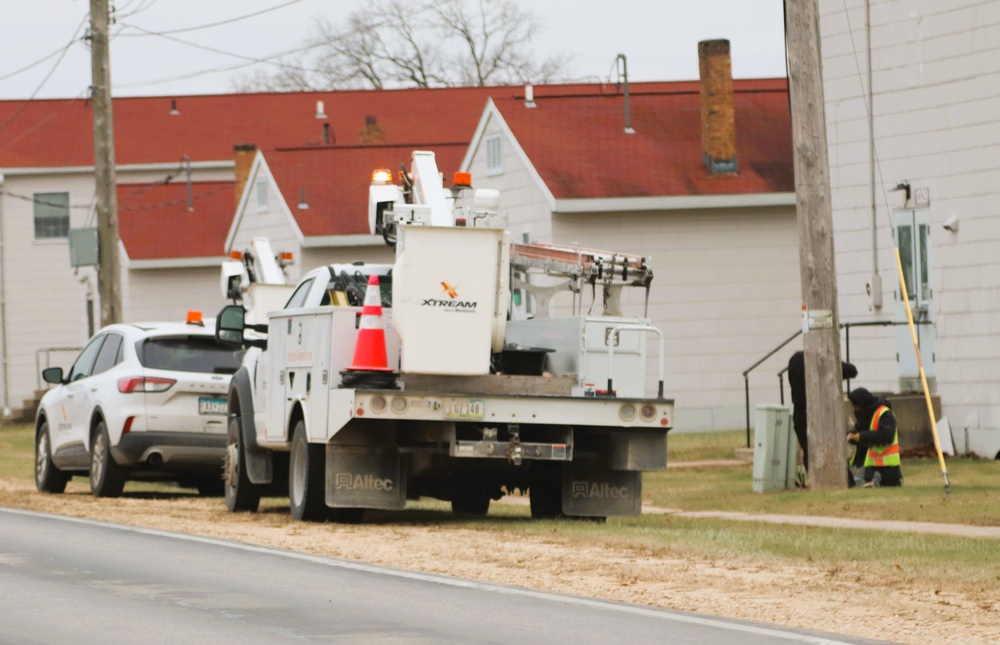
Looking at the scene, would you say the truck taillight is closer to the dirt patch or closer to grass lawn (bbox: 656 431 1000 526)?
the dirt patch

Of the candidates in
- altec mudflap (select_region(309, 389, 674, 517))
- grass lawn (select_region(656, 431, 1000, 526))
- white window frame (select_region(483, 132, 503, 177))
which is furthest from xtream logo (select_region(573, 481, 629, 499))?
white window frame (select_region(483, 132, 503, 177))

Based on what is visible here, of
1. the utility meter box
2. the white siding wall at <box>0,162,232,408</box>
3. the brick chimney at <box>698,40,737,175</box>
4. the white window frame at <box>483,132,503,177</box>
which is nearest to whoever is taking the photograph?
the utility meter box

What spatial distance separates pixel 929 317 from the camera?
24.1m

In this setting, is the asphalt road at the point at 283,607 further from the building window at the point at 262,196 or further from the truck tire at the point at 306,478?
the building window at the point at 262,196

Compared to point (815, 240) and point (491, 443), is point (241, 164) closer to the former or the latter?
point (815, 240)

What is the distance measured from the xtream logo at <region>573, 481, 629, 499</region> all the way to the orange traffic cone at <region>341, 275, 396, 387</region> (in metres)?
2.10

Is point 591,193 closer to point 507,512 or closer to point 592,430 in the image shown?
point 507,512

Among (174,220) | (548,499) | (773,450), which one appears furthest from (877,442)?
(174,220)

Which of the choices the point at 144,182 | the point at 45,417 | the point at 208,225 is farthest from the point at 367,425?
the point at 144,182

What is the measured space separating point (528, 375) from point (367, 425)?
1.44 m

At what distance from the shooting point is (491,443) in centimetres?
1479

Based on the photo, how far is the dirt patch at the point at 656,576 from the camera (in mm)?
9914

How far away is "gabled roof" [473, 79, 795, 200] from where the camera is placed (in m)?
32.1

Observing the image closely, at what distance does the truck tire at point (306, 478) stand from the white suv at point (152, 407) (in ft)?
11.3
